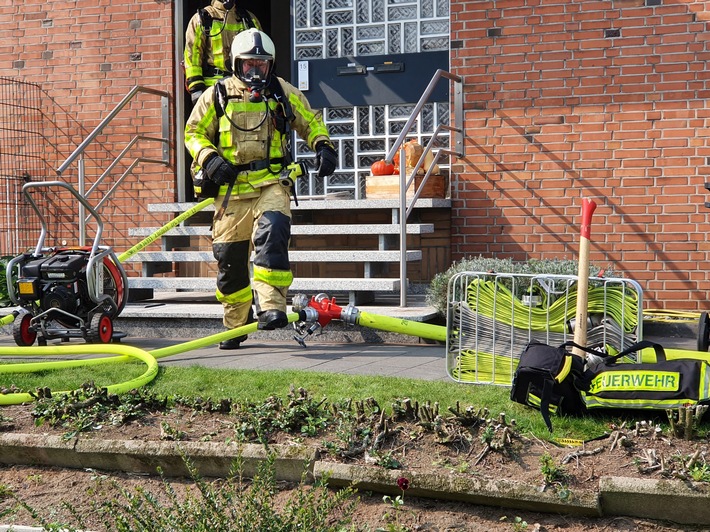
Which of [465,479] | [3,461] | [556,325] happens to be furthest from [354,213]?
[465,479]

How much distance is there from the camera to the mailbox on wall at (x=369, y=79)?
402 inches

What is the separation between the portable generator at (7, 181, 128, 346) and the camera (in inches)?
290

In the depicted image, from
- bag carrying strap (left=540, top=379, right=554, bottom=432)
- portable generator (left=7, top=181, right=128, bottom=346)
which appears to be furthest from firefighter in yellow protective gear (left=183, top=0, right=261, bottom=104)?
bag carrying strap (left=540, top=379, right=554, bottom=432)

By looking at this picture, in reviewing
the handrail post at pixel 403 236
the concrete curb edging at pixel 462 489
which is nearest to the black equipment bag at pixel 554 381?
the concrete curb edging at pixel 462 489

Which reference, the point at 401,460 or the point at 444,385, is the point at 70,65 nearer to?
the point at 444,385

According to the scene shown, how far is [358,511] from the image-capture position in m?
3.68

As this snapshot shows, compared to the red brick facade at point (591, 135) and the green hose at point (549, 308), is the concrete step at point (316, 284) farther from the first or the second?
the green hose at point (549, 308)

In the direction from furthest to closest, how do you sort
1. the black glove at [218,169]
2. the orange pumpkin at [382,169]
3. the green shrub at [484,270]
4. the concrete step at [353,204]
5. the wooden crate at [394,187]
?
the orange pumpkin at [382,169] < the wooden crate at [394,187] < the concrete step at [353,204] < the green shrub at [484,270] < the black glove at [218,169]

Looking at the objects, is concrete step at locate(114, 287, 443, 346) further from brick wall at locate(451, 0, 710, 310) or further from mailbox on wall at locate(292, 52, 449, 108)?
mailbox on wall at locate(292, 52, 449, 108)

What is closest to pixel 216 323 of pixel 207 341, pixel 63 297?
pixel 63 297

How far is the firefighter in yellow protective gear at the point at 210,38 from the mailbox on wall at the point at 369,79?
1.70 metres

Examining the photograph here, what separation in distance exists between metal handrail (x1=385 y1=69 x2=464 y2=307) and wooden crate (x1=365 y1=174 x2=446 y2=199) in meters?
0.13

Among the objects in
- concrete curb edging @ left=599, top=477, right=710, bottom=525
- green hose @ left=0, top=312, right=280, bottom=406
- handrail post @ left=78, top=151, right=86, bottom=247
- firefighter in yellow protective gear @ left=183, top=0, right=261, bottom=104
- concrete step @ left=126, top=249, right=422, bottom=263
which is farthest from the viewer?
handrail post @ left=78, top=151, right=86, bottom=247

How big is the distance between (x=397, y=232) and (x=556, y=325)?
3.62 m
